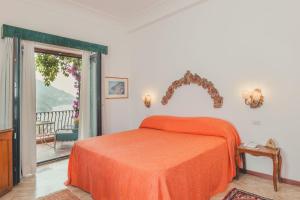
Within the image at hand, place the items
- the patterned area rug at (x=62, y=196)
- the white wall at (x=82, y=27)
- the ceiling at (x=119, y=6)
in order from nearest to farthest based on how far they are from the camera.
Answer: the patterned area rug at (x=62, y=196) < the white wall at (x=82, y=27) < the ceiling at (x=119, y=6)

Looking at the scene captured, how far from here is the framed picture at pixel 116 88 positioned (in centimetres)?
480

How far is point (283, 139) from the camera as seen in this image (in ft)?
9.74

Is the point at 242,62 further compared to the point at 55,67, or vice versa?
the point at 55,67

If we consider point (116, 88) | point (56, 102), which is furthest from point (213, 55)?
point (56, 102)

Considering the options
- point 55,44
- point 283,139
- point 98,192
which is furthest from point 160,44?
point 98,192

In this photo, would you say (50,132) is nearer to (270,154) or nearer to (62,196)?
(62,196)

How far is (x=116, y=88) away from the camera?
4996 millimetres

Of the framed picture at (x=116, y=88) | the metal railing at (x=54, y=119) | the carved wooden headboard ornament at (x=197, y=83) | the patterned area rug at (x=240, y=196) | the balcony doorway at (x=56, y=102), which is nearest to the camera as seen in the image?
the patterned area rug at (x=240, y=196)

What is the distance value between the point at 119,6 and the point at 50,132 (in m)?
4.27

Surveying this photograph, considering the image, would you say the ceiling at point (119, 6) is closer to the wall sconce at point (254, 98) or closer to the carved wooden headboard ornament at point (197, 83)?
the carved wooden headboard ornament at point (197, 83)

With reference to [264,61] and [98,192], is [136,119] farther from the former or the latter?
[264,61]

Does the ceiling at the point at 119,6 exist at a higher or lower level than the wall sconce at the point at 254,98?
higher

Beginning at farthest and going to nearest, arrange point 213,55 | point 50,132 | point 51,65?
point 50,132 < point 51,65 < point 213,55

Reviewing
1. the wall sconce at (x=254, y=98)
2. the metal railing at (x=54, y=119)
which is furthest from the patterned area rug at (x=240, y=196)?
the metal railing at (x=54, y=119)
